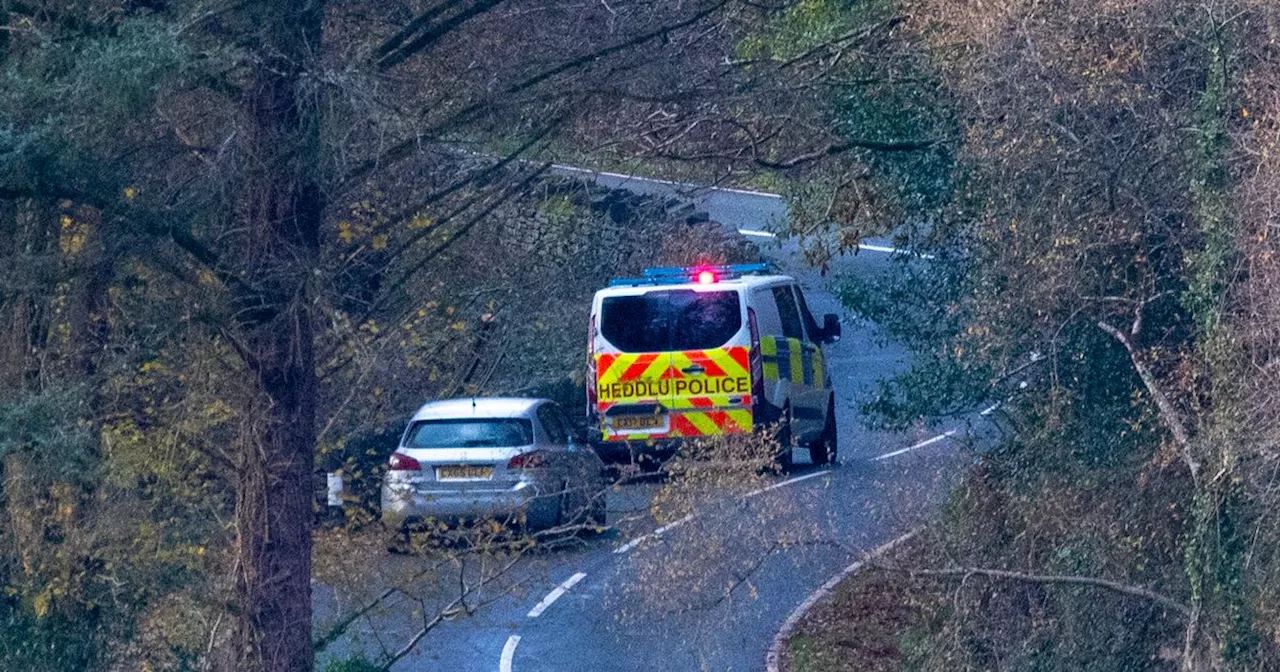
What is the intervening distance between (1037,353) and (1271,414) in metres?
1.85

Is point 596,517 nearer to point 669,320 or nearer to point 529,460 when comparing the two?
point 529,460

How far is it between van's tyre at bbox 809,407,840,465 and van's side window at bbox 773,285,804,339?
1122 mm

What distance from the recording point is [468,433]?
42.5 feet

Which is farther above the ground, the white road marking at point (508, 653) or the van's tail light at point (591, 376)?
the van's tail light at point (591, 376)

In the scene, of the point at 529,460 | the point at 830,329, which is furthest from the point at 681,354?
the point at 529,460

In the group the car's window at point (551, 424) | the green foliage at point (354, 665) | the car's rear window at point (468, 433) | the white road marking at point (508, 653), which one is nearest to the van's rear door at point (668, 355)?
the car's window at point (551, 424)

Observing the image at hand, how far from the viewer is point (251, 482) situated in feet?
26.1

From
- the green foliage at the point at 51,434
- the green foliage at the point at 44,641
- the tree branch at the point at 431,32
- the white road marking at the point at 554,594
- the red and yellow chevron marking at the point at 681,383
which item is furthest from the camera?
the red and yellow chevron marking at the point at 681,383

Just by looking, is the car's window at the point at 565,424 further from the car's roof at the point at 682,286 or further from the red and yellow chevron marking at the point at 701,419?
the car's roof at the point at 682,286

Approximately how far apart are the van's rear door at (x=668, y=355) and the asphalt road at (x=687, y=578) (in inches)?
97.5

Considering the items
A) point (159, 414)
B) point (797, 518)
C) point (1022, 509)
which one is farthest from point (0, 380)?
point (1022, 509)

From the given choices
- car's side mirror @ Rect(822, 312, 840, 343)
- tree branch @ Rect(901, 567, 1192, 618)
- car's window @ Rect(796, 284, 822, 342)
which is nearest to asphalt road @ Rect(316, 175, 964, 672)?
tree branch @ Rect(901, 567, 1192, 618)

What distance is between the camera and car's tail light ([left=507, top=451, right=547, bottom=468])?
10859 mm

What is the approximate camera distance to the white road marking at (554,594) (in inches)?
447
